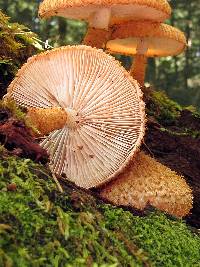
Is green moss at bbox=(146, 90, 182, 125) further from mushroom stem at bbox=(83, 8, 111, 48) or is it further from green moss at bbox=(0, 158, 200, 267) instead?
green moss at bbox=(0, 158, 200, 267)

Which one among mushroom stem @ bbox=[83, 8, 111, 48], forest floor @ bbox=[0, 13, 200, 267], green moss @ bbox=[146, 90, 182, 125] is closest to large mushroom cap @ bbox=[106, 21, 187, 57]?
mushroom stem @ bbox=[83, 8, 111, 48]

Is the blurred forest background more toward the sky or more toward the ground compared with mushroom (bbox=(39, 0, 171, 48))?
more toward the ground

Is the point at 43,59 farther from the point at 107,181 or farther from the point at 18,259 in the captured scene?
the point at 18,259

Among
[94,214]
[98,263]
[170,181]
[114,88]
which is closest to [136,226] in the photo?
[94,214]

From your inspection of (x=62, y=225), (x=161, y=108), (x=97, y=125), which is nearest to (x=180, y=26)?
(x=161, y=108)

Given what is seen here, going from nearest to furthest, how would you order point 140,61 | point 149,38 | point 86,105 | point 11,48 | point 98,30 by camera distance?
point 86,105 < point 11,48 < point 98,30 < point 149,38 < point 140,61

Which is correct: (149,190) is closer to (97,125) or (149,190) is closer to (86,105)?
(97,125)
